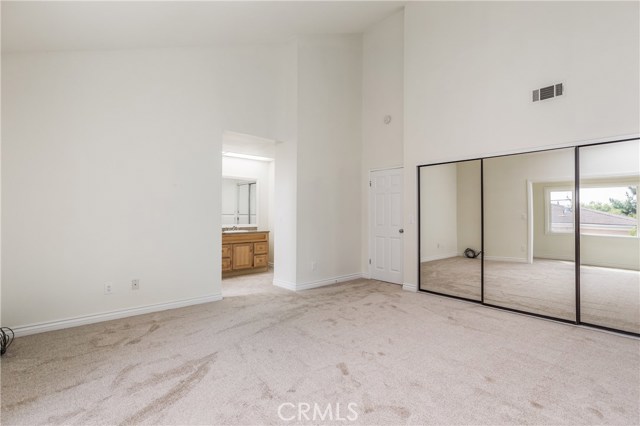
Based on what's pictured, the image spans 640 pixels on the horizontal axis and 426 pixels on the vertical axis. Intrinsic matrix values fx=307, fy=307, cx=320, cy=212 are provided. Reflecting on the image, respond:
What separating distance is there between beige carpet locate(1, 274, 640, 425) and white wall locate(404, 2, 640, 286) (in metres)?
2.01

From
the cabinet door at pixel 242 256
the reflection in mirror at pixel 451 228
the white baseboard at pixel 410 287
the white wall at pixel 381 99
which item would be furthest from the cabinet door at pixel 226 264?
the reflection in mirror at pixel 451 228

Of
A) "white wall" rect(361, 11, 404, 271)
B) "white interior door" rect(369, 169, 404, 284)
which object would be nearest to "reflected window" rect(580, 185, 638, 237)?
"white interior door" rect(369, 169, 404, 284)

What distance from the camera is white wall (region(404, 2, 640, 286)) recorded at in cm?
310

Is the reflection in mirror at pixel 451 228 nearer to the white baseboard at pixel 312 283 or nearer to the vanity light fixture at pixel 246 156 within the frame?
the white baseboard at pixel 312 283

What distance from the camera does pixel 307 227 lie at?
5.00m

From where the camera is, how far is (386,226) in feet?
17.8

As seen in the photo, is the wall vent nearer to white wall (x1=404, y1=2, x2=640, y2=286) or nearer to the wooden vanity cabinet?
white wall (x1=404, y1=2, x2=640, y2=286)

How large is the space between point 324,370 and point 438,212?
306 cm

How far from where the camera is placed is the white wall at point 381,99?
205 inches

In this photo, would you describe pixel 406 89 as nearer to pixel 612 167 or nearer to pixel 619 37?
pixel 619 37

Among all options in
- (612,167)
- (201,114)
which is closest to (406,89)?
(612,167)

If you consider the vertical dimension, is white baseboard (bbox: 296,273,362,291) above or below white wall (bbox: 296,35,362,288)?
below

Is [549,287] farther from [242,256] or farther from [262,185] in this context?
[262,185]

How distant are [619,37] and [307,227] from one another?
13.9ft
